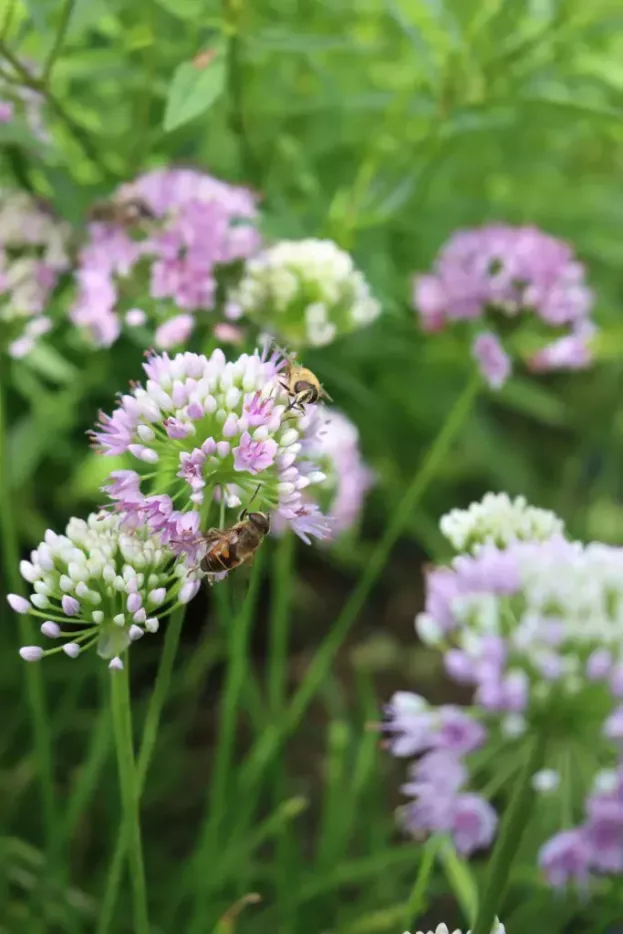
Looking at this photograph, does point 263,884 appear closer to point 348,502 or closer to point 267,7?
point 348,502

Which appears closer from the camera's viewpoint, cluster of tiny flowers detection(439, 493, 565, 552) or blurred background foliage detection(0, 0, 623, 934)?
cluster of tiny flowers detection(439, 493, 565, 552)

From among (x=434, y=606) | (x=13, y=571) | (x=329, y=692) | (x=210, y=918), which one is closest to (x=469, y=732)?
(x=434, y=606)

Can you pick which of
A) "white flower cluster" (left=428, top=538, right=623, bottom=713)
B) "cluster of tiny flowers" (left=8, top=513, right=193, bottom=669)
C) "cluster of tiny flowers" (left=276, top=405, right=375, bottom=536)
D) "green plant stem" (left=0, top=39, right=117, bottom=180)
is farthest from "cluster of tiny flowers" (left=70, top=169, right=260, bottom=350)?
"white flower cluster" (left=428, top=538, right=623, bottom=713)

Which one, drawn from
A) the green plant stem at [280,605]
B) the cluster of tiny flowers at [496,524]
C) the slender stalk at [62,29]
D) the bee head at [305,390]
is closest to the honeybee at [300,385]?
the bee head at [305,390]

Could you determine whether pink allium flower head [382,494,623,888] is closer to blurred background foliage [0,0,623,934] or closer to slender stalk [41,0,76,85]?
blurred background foliage [0,0,623,934]

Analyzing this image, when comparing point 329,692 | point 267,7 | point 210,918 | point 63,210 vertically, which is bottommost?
point 329,692

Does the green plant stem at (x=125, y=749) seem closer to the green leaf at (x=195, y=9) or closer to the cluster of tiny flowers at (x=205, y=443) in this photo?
the cluster of tiny flowers at (x=205, y=443)
